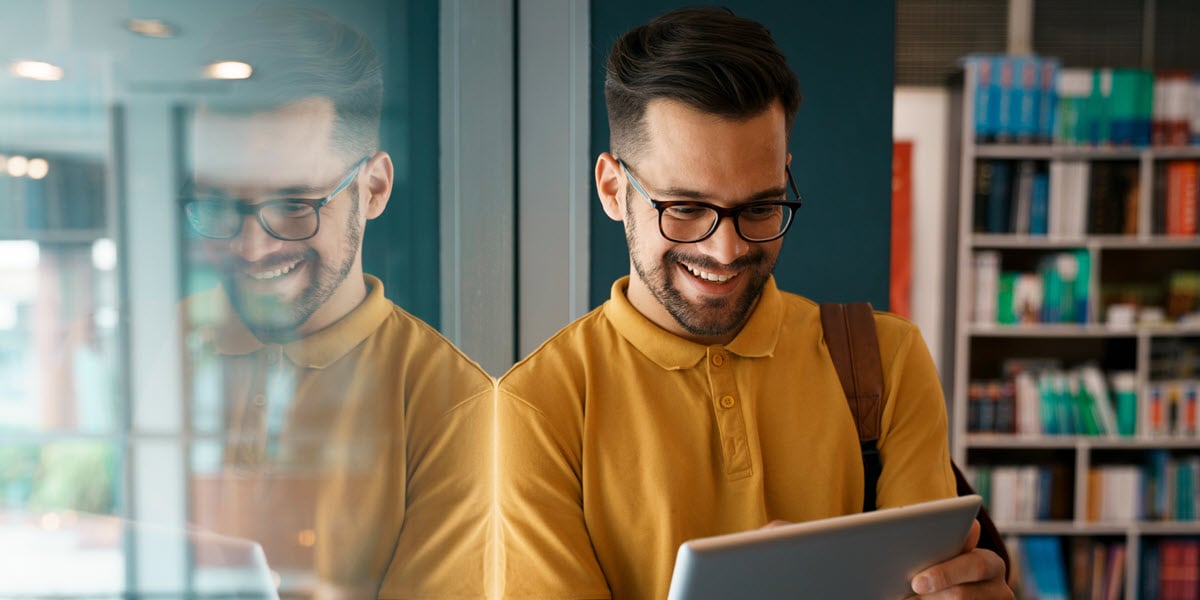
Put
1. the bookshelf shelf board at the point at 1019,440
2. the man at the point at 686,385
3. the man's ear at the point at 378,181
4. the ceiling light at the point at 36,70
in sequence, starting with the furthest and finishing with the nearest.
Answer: the bookshelf shelf board at the point at 1019,440 < the man at the point at 686,385 < the man's ear at the point at 378,181 < the ceiling light at the point at 36,70

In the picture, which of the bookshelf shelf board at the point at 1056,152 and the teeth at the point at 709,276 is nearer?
the teeth at the point at 709,276

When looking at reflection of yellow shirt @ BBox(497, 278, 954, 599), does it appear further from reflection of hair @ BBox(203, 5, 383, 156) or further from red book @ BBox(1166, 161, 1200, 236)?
red book @ BBox(1166, 161, 1200, 236)

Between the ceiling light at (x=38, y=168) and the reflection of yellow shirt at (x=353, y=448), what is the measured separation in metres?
0.18

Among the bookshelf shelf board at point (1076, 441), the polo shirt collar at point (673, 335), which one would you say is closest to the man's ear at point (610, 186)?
the polo shirt collar at point (673, 335)

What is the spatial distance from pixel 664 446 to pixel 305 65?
692mm

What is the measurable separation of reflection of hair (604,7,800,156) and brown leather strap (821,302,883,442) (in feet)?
1.10

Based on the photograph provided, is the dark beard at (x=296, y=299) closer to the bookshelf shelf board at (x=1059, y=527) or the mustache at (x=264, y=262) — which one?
the mustache at (x=264, y=262)

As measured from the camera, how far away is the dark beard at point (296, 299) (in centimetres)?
94

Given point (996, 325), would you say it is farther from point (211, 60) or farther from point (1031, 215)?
point (211, 60)

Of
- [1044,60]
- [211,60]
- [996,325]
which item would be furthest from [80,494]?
[1044,60]

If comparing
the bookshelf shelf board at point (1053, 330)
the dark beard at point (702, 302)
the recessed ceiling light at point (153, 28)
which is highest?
the recessed ceiling light at point (153, 28)

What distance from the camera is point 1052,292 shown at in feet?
11.3

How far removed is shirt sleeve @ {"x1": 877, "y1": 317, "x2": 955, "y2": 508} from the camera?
1.25 metres

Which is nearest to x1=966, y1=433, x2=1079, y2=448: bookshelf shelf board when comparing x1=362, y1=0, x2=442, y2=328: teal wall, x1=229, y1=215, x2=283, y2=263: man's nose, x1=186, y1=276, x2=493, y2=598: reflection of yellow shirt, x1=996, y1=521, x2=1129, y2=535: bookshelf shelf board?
x1=996, y1=521, x2=1129, y2=535: bookshelf shelf board
